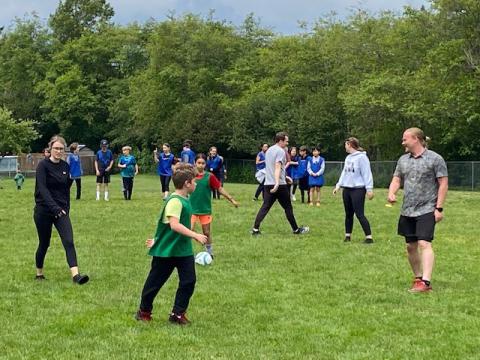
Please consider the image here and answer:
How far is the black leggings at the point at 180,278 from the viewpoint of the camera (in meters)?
6.66

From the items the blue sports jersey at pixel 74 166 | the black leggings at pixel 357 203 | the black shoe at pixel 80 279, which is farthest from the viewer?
the blue sports jersey at pixel 74 166

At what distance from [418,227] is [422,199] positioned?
335 mm

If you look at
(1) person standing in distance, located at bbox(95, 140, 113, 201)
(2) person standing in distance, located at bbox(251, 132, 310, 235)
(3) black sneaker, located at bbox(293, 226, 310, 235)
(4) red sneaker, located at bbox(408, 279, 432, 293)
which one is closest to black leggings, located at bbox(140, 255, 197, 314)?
(4) red sneaker, located at bbox(408, 279, 432, 293)

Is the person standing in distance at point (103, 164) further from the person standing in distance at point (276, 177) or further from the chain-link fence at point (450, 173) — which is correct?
the chain-link fence at point (450, 173)

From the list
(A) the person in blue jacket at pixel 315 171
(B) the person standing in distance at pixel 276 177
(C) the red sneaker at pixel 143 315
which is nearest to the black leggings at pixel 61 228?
(C) the red sneaker at pixel 143 315

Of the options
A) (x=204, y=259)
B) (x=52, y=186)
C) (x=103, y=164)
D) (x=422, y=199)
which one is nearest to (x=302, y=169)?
(x=103, y=164)

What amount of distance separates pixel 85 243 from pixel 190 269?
610 cm

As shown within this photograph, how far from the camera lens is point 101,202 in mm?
20766

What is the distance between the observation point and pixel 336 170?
4056cm

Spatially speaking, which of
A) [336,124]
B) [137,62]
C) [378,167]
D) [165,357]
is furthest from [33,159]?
[165,357]

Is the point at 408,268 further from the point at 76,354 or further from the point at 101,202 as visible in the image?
the point at 101,202

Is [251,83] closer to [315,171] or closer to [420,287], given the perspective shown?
[315,171]

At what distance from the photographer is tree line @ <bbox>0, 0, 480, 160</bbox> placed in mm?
38562

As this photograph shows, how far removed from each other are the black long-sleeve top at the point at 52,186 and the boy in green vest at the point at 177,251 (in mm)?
2324
